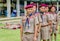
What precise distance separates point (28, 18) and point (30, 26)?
217 millimetres

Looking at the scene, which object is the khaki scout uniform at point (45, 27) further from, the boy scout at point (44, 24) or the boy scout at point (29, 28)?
the boy scout at point (29, 28)

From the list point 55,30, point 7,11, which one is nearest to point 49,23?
point 55,30

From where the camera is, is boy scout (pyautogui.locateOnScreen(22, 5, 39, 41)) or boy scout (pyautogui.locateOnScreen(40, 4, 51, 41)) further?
boy scout (pyautogui.locateOnScreen(40, 4, 51, 41))

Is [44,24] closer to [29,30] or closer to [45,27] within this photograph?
[45,27]

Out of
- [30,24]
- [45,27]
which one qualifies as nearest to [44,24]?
[45,27]

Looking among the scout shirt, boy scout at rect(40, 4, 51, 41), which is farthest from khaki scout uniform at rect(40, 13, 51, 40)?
the scout shirt

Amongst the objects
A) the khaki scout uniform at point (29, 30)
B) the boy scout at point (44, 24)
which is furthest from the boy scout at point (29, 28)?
the boy scout at point (44, 24)

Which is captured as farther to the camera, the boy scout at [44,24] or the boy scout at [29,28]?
the boy scout at [44,24]

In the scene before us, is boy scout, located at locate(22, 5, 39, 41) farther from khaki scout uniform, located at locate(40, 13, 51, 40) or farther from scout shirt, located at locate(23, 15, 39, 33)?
khaki scout uniform, located at locate(40, 13, 51, 40)

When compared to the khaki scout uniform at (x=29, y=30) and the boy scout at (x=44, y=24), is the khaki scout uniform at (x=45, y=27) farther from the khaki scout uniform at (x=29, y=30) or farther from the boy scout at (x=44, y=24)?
the khaki scout uniform at (x=29, y=30)

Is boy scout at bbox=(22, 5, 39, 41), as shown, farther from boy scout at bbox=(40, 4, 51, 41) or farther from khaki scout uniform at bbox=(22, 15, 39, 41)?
boy scout at bbox=(40, 4, 51, 41)

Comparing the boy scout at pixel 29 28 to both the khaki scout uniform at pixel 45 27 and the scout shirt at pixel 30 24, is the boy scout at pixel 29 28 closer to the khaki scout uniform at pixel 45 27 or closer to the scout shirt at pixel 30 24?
the scout shirt at pixel 30 24

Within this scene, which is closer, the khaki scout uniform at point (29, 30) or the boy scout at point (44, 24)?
the khaki scout uniform at point (29, 30)

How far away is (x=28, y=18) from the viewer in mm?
6355
